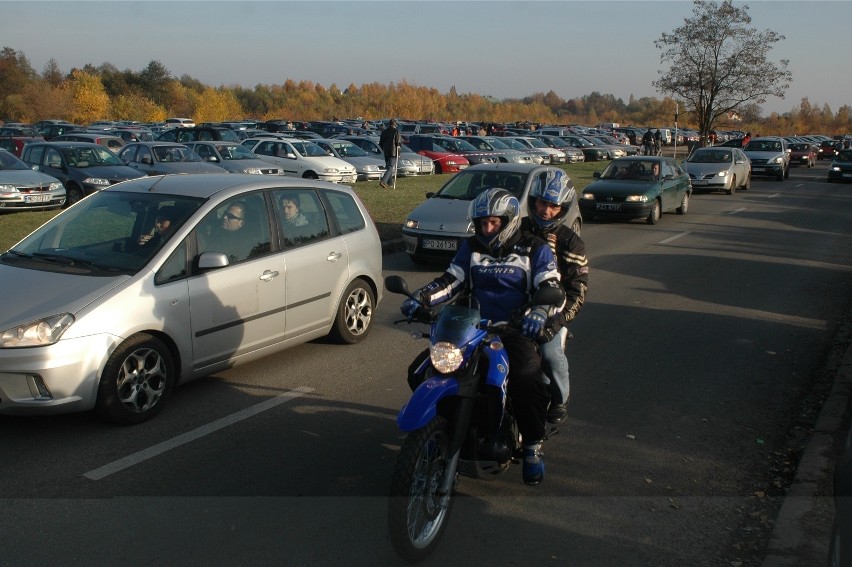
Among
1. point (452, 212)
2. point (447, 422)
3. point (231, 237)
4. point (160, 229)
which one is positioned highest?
point (160, 229)

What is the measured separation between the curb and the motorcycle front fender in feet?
5.97

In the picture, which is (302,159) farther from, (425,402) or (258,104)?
(258,104)

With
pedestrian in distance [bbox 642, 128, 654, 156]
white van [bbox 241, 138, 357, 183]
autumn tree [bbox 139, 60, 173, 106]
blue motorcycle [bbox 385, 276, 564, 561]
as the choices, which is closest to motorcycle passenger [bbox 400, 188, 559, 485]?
blue motorcycle [bbox 385, 276, 564, 561]

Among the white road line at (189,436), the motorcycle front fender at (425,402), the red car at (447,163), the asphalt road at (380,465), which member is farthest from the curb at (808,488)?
the red car at (447,163)

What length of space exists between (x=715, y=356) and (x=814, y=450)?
2.67m

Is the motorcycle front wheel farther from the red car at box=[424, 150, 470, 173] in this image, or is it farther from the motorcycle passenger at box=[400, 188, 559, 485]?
the red car at box=[424, 150, 470, 173]

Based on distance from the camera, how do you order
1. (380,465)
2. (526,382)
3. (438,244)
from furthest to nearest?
(438,244), (380,465), (526,382)

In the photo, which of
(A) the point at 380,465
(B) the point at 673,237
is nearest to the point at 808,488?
(A) the point at 380,465

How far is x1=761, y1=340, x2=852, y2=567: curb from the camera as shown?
13.8 ft

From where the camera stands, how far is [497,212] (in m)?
4.62

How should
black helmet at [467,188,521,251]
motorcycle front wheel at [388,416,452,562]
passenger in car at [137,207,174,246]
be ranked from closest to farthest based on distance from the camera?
motorcycle front wheel at [388,416,452,562] → black helmet at [467,188,521,251] → passenger in car at [137,207,174,246]

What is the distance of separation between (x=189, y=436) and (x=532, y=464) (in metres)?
2.44

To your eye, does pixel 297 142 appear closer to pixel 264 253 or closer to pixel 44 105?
pixel 264 253

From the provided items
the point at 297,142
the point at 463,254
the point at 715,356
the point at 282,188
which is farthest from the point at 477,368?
the point at 297,142
